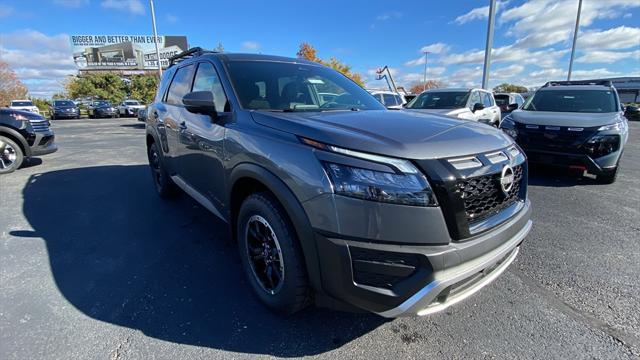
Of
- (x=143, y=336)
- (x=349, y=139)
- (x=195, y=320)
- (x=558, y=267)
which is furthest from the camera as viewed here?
(x=558, y=267)

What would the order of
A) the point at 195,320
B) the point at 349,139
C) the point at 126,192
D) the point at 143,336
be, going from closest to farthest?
the point at 349,139 → the point at 143,336 → the point at 195,320 → the point at 126,192

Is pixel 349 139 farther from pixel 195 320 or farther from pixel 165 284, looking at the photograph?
pixel 165 284

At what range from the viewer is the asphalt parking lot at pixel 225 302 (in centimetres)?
210

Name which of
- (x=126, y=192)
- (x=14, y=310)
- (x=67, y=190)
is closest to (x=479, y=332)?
(x=14, y=310)

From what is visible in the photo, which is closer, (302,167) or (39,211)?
(302,167)

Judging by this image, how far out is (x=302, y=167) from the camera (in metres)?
1.89

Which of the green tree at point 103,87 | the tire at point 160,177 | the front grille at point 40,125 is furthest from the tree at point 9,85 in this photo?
the tire at point 160,177

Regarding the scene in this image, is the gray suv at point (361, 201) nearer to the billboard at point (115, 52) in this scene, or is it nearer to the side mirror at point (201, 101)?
the side mirror at point (201, 101)

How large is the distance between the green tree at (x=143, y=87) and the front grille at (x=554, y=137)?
4592 centimetres

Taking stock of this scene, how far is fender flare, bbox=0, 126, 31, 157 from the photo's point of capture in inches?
267

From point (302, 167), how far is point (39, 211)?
180 inches

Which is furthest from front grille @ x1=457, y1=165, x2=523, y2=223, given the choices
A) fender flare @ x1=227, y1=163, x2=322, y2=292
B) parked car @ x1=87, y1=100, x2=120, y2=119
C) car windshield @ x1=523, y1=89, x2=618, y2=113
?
parked car @ x1=87, y1=100, x2=120, y2=119

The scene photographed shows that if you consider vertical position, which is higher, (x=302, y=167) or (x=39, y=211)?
(x=302, y=167)

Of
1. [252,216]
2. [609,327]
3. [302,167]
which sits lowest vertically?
[609,327]
